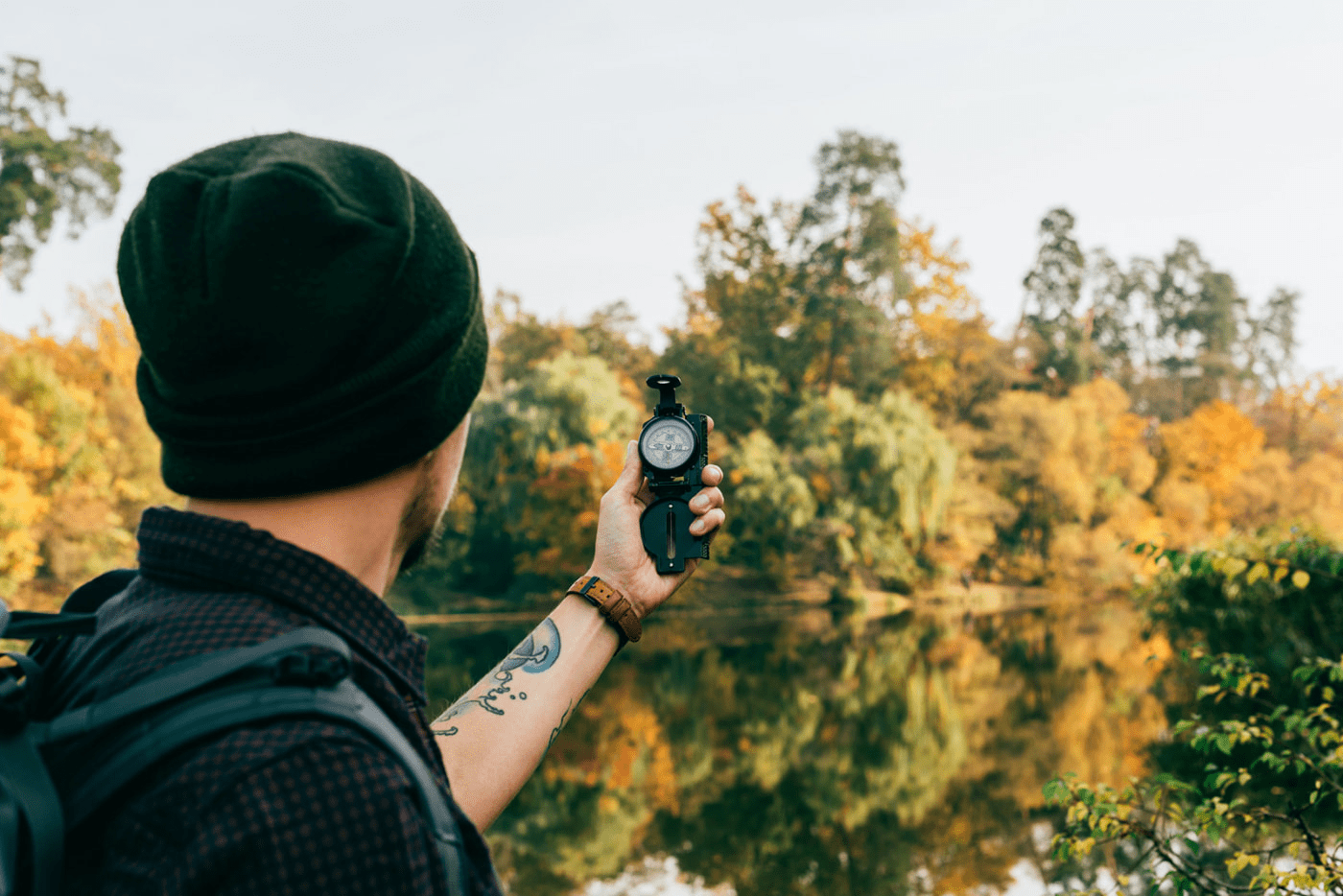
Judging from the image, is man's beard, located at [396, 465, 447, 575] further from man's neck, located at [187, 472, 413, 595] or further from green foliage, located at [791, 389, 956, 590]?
green foliage, located at [791, 389, 956, 590]

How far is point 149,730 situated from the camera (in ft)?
2.16

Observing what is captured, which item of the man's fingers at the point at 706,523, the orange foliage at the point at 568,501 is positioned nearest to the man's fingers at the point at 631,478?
the man's fingers at the point at 706,523

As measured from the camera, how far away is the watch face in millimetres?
1582

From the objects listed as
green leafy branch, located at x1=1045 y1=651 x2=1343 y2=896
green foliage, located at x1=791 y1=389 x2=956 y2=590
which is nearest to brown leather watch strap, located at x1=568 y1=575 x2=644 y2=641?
green leafy branch, located at x1=1045 y1=651 x2=1343 y2=896

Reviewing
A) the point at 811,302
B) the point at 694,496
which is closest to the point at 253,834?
the point at 694,496

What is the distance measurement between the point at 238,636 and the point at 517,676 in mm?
733

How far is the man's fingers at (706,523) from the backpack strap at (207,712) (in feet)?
2.76

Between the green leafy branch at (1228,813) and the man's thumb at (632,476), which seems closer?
the man's thumb at (632,476)

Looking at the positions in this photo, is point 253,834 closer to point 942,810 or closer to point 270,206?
point 270,206

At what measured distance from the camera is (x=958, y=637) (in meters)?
18.0

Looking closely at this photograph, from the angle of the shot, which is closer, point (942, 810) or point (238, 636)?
point (238, 636)

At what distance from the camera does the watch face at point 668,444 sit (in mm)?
1582

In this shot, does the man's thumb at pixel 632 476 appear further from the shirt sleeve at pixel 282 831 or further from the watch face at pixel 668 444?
the shirt sleeve at pixel 282 831

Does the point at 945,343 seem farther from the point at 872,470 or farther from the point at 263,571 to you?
the point at 263,571
